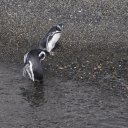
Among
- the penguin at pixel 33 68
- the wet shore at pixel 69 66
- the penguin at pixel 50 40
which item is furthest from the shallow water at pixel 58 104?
the penguin at pixel 50 40

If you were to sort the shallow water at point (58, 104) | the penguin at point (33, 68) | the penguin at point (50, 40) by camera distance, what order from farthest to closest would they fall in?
the penguin at point (50, 40) → the penguin at point (33, 68) → the shallow water at point (58, 104)

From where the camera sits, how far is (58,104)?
30.6 feet

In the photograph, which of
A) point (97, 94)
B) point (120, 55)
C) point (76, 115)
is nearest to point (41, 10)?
point (120, 55)

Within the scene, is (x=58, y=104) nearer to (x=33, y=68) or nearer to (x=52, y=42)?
(x=33, y=68)

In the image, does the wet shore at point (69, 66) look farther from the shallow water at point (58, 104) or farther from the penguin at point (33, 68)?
the penguin at point (33, 68)

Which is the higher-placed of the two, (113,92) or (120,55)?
(120,55)

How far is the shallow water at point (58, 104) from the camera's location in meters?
8.58

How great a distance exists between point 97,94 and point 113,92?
0.34 metres

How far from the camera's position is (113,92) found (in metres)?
9.86

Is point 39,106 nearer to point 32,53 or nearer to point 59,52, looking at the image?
Answer: point 32,53

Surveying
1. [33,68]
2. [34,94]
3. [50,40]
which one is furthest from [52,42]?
[34,94]

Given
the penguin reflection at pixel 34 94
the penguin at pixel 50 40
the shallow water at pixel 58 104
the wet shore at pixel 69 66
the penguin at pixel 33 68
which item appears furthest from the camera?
the penguin at pixel 50 40

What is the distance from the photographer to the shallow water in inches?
338

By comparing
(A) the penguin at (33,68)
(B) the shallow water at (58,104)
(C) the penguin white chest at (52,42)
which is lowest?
(B) the shallow water at (58,104)
